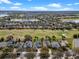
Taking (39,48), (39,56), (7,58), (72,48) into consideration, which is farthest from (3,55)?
(72,48)

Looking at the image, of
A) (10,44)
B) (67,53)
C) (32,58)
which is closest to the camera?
(32,58)

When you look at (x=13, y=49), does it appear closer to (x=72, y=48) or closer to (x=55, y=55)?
(x=55, y=55)

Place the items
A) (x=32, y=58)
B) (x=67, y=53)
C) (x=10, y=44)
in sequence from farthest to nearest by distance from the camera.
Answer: (x=10, y=44)
(x=67, y=53)
(x=32, y=58)

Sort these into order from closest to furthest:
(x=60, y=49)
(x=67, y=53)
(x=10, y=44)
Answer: (x=67, y=53) < (x=60, y=49) < (x=10, y=44)

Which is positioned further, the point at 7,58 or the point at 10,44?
the point at 10,44

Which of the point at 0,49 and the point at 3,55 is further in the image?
the point at 0,49

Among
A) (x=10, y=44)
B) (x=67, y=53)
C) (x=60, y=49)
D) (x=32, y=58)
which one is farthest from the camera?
(x=10, y=44)

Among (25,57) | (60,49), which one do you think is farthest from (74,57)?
(25,57)

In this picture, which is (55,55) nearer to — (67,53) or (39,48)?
(67,53)
